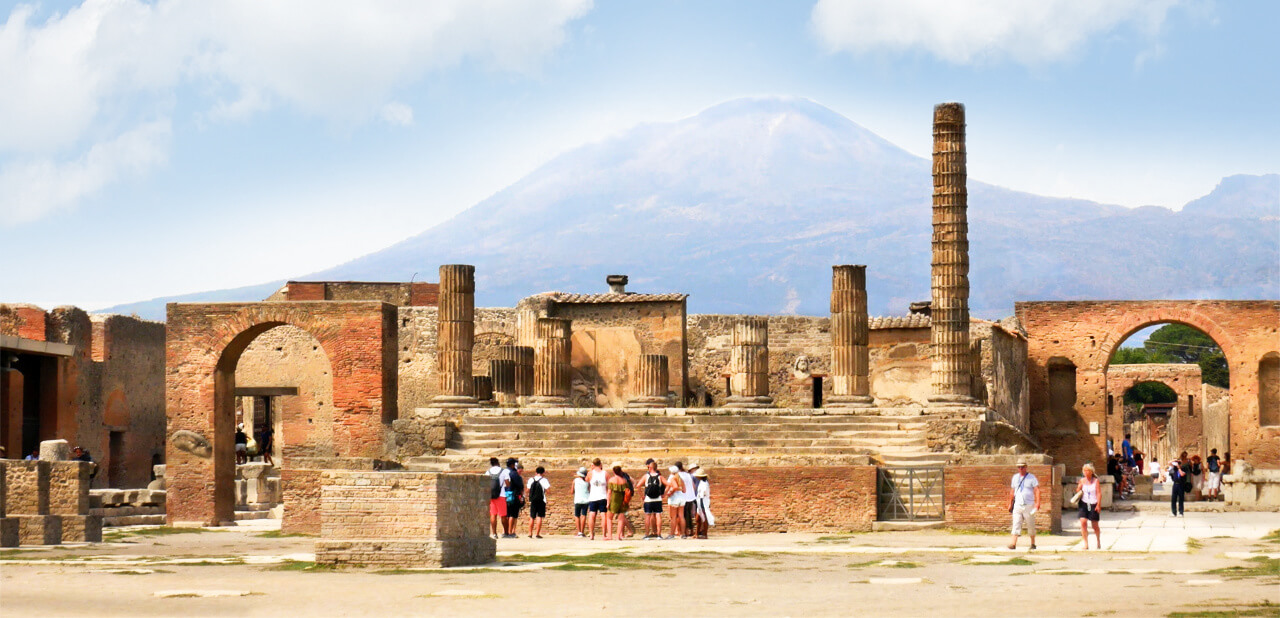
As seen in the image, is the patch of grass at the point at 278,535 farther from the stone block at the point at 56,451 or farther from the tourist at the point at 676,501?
the tourist at the point at 676,501

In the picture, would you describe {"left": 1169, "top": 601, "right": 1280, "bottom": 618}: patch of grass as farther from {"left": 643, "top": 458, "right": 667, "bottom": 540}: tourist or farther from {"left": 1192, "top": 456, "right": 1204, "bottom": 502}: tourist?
{"left": 1192, "top": 456, "right": 1204, "bottom": 502}: tourist

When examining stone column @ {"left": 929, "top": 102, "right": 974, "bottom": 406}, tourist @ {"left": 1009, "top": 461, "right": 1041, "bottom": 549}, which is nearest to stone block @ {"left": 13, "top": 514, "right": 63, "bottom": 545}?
tourist @ {"left": 1009, "top": 461, "right": 1041, "bottom": 549}

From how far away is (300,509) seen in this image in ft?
82.4

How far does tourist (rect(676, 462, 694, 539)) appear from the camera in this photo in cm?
2408

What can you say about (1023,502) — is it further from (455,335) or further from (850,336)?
(455,335)

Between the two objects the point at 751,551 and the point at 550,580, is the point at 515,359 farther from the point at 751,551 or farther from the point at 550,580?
the point at 550,580

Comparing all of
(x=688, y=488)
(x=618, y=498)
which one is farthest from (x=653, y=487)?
(x=618, y=498)

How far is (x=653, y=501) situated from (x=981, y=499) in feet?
14.6

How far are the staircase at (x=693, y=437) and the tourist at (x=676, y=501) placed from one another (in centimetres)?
344

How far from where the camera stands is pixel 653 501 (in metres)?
24.1

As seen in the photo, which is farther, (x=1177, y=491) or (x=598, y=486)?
(x=1177, y=491)

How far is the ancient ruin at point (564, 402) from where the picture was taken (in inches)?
980

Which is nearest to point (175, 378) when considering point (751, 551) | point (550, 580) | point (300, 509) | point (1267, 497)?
point (300, 509)

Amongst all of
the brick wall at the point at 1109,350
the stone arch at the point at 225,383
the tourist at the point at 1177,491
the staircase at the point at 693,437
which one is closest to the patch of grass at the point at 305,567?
the staircase at the point at 693,437
